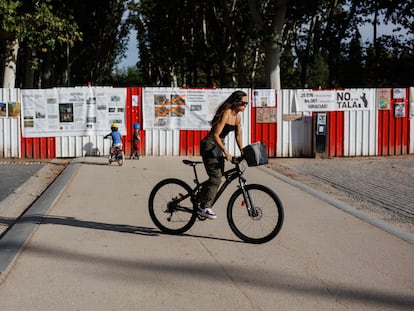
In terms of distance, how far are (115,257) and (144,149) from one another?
9.75 meters

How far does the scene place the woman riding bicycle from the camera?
6.45 metres

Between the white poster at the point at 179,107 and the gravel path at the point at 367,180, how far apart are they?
7.16 ft

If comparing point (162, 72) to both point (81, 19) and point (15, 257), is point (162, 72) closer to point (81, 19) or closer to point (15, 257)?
point (81, 19)

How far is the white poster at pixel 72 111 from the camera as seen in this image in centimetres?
1483

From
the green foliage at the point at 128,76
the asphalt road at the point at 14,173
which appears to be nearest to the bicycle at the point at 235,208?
the asphalt road at the point at 14,173

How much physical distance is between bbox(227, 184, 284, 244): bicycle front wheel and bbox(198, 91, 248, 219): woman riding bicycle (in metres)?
0.27

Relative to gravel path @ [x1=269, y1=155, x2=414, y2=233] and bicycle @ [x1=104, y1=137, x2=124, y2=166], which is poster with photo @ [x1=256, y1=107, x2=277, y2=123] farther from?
bicycle @ [x1=104, y1=137, x2=124, y2=166]

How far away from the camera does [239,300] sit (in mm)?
4543

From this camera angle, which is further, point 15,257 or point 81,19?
point 81,19

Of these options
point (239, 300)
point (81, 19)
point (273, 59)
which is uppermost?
point (81, 19)

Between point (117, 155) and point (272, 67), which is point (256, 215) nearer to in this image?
point (117, 155)

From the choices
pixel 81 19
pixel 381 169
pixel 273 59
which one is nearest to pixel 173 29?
pixel 81 19

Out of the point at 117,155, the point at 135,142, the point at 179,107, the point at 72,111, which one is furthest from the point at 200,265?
the point at 72,111

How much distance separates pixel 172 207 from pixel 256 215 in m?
1.02
